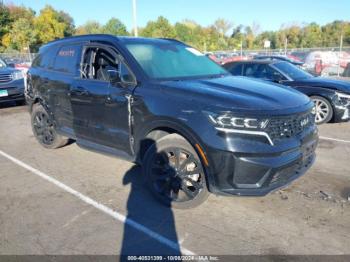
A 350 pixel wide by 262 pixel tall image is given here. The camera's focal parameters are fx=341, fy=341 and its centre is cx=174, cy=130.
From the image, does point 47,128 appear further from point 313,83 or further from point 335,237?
point 313,83

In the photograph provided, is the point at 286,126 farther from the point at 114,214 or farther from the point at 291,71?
the point at 291,71

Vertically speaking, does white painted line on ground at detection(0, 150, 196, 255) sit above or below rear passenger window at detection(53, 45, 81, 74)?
below

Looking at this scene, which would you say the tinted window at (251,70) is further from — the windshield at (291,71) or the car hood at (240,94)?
the car hood at (240,94)

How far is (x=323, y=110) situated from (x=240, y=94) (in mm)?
5090

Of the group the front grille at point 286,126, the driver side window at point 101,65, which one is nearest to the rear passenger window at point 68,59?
the driver side window at point 101,65

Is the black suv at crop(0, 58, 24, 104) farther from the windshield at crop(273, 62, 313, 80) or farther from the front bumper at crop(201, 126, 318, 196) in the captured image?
the front bumper at crop(201, 126, 318, 196)

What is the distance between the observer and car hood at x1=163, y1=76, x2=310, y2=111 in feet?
11.1

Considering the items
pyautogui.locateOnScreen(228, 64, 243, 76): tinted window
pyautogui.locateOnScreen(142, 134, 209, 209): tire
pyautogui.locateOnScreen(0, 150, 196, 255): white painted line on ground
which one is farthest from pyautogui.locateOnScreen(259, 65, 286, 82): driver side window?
pyautogui.locateOnScreen(0, 150, 196, 255): white painted line on ground

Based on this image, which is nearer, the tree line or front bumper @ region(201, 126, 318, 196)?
Answer: front bumper @ region(201, 126, 318, 196)

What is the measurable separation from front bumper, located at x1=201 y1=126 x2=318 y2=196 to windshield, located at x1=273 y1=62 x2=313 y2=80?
16.9 ft

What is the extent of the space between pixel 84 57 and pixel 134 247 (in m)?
2.88

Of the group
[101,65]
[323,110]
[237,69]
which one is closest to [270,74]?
[237,69]

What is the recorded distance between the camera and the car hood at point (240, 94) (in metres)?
3.38

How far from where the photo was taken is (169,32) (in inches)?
2611
